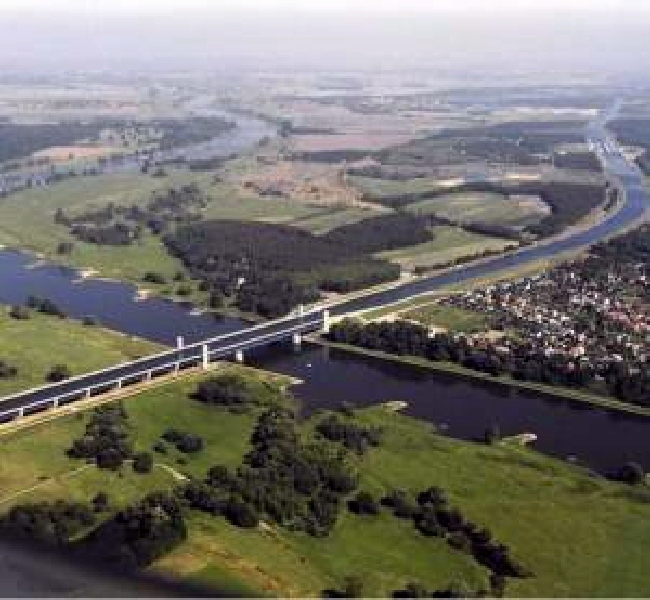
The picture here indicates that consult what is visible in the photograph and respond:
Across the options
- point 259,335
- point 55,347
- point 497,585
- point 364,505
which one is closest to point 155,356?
point 55,347

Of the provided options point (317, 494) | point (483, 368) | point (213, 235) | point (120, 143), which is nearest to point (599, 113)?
point (120, 143)

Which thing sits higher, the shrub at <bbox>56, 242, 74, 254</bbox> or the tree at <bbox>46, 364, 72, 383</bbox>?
the tree at <bbox>46, 364, 72, 383</bbox>

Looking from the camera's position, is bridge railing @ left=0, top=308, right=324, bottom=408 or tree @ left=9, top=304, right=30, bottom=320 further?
tree @ left=9, top=304, right=30, bottom=320

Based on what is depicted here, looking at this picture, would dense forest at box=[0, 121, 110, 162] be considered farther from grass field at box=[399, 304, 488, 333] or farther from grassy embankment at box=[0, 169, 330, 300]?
grass field at box=[399, 304, 488, 333]

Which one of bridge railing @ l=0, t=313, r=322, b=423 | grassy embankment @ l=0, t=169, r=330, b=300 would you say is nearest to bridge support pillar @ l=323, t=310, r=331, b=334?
bridge railing @ l=0, t=313, r=322, b=423

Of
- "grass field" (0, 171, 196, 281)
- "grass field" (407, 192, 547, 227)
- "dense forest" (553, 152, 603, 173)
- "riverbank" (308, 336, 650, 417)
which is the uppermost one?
"dense forest" (553, 152, 603, 173)

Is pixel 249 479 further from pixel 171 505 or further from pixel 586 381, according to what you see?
pixel 586 381

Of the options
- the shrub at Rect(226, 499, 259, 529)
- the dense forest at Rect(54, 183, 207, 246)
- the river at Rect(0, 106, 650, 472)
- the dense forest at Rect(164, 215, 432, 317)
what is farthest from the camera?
the dense forest at Rect(54, 183, 207, 246)

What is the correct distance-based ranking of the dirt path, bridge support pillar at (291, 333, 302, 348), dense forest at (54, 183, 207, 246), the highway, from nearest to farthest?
the dirt path < the highway < bridge support pillar at (291, 333, 302, 348) < dense forest at (54, 183, 207, 246)
